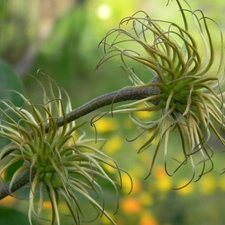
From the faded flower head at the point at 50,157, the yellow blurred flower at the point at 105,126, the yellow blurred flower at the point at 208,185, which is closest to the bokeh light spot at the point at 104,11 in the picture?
the yellow blurred flower at the point at 105,126

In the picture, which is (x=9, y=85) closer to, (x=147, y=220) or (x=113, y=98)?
(x=113, y=98)

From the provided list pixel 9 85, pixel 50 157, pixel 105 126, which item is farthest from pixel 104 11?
pixel 50 157

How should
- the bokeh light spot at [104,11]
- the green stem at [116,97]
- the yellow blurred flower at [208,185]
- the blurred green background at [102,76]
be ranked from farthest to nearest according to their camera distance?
the bokeh light spot at [104,11] < the yellow blurred flower at [208,185] < the blurred green background at [102,76] < the green stem at [116,97]

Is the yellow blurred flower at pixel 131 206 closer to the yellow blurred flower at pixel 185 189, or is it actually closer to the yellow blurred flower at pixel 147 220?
the yellow blurred flower at pixel 147 220

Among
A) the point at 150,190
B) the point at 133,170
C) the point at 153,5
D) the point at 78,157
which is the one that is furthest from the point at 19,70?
the point at 78,157

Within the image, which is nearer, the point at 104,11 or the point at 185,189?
the point at 185,189

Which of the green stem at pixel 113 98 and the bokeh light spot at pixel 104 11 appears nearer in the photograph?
the green stem at pixel 113 98

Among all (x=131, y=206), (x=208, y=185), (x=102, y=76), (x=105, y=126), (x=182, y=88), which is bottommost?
(x=208, y=185)

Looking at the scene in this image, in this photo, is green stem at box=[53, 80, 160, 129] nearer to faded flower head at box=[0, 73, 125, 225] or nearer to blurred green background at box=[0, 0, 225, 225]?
faded flower head at box=[0, 73, 125, 225]

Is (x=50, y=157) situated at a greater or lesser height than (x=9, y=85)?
lesser
